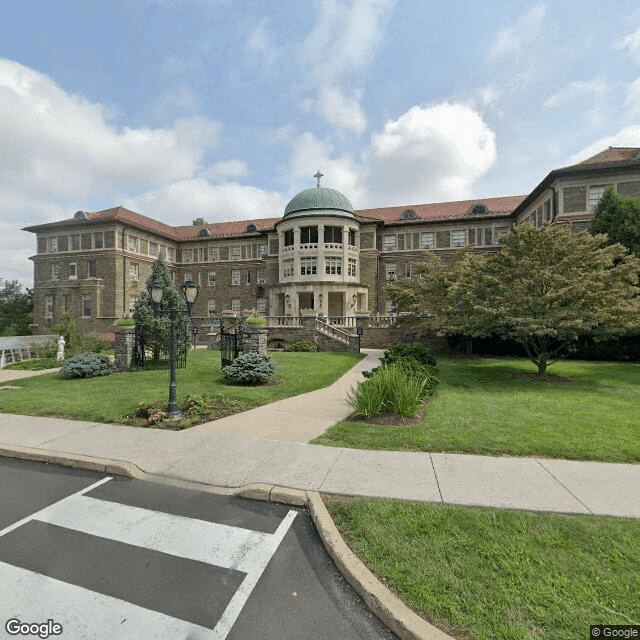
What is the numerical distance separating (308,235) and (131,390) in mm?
29285

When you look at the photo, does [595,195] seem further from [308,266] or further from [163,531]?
[163,531]

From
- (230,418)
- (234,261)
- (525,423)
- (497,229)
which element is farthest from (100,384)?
(497,229)

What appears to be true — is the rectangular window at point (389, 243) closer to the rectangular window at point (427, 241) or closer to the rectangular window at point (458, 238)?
the rectangular window at point (427, 241)

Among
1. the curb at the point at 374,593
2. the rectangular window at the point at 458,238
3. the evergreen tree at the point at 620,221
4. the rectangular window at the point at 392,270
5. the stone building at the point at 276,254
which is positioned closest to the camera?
the curb at the point at 374,593

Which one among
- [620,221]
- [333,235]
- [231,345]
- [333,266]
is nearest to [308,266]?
[333,266]

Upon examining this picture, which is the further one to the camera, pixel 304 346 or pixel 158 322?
pixel 304 346

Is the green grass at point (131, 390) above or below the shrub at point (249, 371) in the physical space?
below

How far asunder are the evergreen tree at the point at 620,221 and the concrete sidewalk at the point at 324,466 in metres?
21.7

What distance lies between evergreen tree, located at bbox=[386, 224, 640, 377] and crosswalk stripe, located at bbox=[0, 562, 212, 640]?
451 inches

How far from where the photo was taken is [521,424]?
6910 millimetres

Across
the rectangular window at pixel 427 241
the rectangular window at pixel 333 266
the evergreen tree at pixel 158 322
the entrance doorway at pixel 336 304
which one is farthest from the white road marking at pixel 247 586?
the rectangular window at pixel 427 241

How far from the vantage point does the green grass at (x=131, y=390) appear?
8.45m

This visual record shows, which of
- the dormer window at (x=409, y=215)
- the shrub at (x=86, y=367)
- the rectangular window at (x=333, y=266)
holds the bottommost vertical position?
the shrub at (x=86, y=367)

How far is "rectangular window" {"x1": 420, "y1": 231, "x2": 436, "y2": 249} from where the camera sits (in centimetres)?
3941
